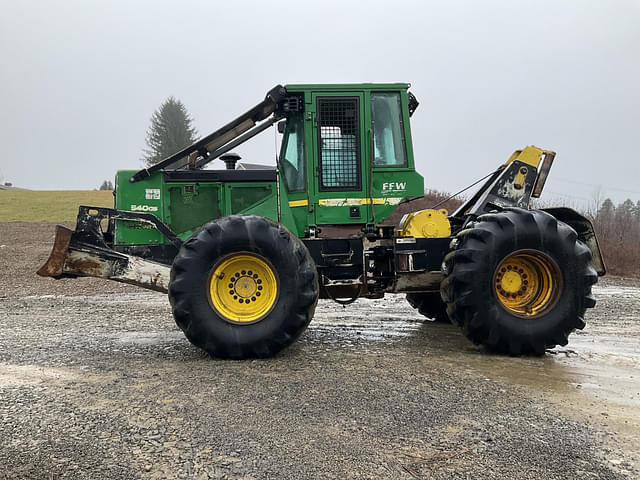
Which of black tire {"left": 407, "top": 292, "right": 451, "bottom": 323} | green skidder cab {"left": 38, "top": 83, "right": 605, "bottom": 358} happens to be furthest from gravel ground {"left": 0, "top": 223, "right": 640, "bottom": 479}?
black tire {"left": 407, "top": 292, "right": 451, "bottom": 323}

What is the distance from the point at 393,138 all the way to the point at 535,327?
2736 millimetres

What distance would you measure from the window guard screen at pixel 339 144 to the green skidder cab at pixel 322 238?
13 mm

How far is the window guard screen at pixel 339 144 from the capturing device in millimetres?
6398

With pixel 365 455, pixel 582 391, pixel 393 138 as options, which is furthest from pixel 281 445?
pixel 393 138

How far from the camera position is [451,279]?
556cm

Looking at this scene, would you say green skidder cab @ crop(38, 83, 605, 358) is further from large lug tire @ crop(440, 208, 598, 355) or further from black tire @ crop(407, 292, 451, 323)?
black tire @ crop(407, 292, 451, 323)

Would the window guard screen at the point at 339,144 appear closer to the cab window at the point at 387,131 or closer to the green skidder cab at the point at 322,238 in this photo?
the green skidder cab at the point at 322,238

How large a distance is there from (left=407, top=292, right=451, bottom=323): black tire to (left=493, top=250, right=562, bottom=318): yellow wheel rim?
7.14 feet

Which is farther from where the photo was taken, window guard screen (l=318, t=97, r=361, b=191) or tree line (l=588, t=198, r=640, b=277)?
tree line (l=588, t=198, r=640, b=277)

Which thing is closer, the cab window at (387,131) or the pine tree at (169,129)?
the cab window at (387,131)

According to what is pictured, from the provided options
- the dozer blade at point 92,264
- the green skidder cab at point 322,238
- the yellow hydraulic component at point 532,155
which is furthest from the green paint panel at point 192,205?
the yellow hydraulic component at point 532,155

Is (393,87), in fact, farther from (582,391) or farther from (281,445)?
(281,445)

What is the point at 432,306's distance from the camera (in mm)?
8109

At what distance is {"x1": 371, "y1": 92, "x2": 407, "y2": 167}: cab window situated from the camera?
6504mm
